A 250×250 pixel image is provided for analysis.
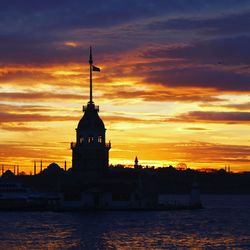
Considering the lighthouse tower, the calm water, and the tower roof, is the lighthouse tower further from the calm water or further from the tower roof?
the calm water

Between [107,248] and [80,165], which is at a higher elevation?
[80,165]

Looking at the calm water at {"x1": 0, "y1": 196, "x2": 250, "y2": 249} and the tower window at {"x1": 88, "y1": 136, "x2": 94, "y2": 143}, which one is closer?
the calm water at {"x1": 0, "y1": 196, "x2": 250, "y2": 249}

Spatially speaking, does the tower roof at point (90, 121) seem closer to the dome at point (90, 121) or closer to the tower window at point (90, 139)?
the dome at point (90, 121)

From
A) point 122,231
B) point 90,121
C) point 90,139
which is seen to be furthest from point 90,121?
point 122,231

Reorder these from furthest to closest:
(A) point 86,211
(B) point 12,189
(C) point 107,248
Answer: (B) point 12,189, (A) point 86,211, (C) point 107,248

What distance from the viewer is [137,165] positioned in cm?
15812

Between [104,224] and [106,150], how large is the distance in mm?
35219

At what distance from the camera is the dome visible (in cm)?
15312

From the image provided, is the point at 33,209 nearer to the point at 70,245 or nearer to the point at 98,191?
the point at 98,191

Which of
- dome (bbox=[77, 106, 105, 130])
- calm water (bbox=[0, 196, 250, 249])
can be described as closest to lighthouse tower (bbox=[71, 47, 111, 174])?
dome (bbox=[77, 106, 105, 130])

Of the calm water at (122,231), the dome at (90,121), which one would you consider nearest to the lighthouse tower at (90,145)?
the dome at (90,121)

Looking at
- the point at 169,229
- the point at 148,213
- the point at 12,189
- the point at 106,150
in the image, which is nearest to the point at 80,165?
the point at 106,150

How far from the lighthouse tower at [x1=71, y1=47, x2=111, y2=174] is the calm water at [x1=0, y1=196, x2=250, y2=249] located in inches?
471

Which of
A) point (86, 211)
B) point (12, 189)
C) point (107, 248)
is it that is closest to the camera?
point (107, 248)
